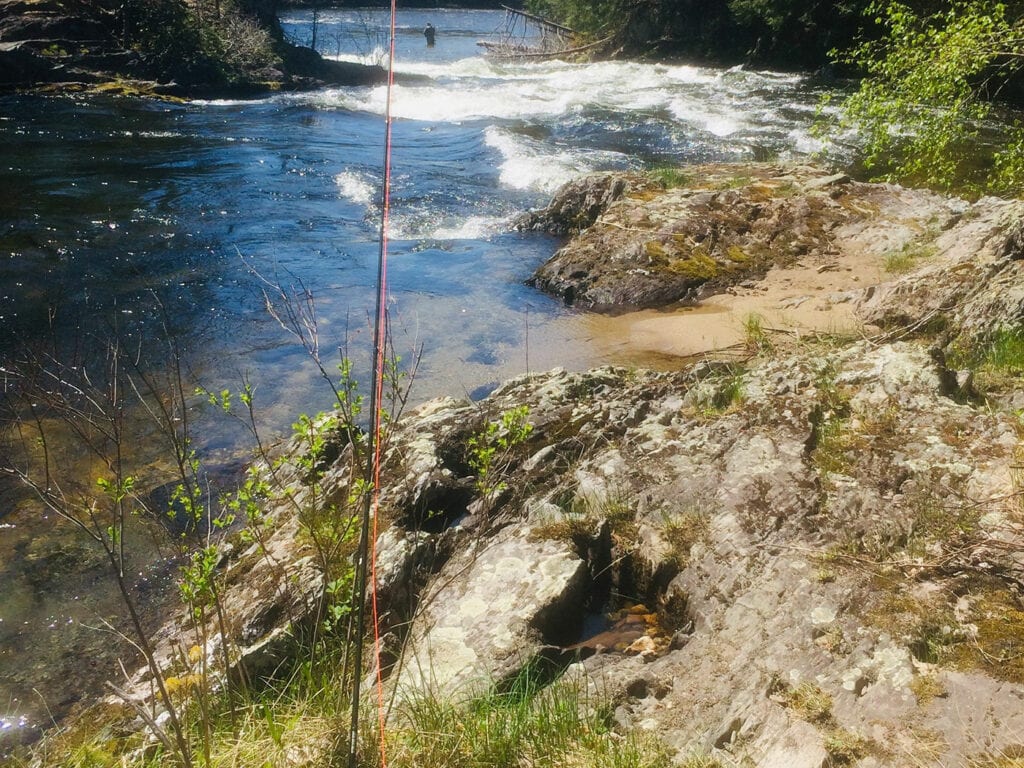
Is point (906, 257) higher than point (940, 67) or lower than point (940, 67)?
lower

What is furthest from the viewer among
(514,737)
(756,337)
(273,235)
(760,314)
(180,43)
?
(180,43)

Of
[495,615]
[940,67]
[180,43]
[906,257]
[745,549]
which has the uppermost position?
[180,43]

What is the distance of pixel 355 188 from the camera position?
13078 mm

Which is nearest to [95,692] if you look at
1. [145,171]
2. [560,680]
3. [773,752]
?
[560,680]

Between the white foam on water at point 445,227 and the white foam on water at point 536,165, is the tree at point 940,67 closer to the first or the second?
the white foam on water at point 445,227

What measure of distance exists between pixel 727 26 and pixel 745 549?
29498 mm

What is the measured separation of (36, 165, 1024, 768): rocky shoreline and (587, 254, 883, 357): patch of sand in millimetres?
780

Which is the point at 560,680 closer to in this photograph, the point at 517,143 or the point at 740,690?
the point at 740,690

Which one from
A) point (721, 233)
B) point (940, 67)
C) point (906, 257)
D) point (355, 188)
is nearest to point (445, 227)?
point (355, 188)

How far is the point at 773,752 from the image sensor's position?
2.18 meters

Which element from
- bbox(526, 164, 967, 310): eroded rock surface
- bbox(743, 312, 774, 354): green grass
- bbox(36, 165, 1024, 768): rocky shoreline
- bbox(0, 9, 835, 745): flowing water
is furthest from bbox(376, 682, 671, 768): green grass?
bbox(526, 164, 967, 310): eroded rock surface

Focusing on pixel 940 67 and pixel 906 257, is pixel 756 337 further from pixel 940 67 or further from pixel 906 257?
pixel 906 257

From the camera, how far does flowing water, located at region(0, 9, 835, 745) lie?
471 centimetres

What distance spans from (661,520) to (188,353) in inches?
214
